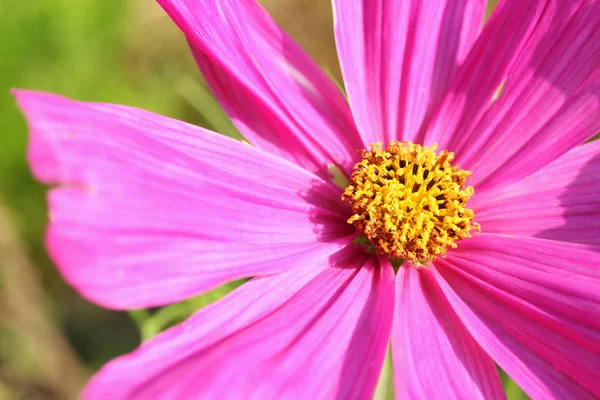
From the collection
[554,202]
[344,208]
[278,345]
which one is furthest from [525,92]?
[278,345]

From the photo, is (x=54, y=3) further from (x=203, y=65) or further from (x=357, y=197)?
(x=357, y=197)

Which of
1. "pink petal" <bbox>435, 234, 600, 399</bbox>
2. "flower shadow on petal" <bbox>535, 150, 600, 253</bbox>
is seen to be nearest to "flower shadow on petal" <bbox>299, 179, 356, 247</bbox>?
"pink petal" <bbox>435, 234, 600, 399</bbox>

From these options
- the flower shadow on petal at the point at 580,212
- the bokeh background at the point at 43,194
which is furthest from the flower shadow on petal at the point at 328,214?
the bokeh background at the point at 43,194

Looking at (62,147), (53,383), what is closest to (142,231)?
(62,147)

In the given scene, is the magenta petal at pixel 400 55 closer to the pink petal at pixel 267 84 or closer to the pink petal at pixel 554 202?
the pink petal at pixel 267 84

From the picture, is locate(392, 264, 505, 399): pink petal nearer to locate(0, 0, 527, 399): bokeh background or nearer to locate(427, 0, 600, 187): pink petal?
locate(427, 0, 600, 187): pink petal
